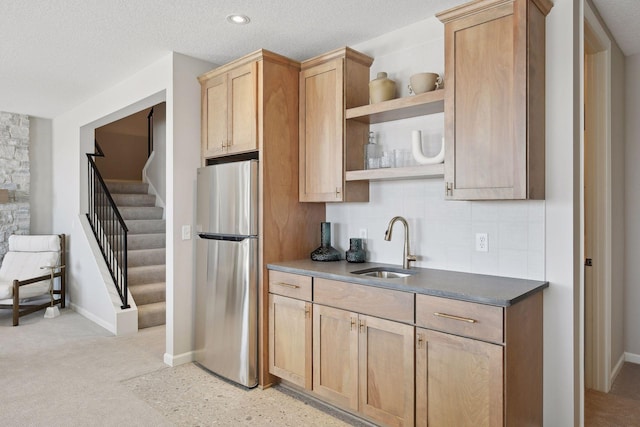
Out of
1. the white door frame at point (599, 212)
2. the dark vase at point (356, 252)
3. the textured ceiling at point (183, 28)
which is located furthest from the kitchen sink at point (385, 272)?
the textured ceiling at point (183, 28)

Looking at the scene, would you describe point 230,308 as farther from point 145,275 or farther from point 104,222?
point 104,222

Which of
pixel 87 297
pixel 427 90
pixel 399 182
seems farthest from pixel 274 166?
pixel 87 297

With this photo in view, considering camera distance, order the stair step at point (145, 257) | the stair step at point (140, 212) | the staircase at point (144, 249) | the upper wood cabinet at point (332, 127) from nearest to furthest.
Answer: the upper wood cabinet at point (332, 127), the staircase at point (144, 249), the stair step at point (145, 257), the stair step at point (140, 212)

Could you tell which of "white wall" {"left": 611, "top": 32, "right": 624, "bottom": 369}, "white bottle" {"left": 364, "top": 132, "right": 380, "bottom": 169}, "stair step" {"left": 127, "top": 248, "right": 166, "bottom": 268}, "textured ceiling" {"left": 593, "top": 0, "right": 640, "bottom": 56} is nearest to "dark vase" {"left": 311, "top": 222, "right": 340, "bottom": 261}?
"white bottle" {"left": 364, "top": 132, "right": 380, "bottom": 169}

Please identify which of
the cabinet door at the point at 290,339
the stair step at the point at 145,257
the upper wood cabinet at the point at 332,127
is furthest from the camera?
the stair step at the point at 145,257

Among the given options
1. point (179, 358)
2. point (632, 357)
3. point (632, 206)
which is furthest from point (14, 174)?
point (632, 357)

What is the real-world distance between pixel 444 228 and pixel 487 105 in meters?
0.83

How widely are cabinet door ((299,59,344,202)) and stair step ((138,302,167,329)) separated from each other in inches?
96.1

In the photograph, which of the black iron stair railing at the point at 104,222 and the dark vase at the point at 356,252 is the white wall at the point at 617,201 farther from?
the black iron stair railing at the point at 104,222

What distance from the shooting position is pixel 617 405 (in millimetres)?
2715

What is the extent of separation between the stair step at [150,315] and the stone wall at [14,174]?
237 cm

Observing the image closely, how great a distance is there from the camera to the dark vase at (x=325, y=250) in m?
3.10

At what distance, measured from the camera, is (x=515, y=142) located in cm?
212

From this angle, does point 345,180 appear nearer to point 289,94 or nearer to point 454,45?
point 289,94
